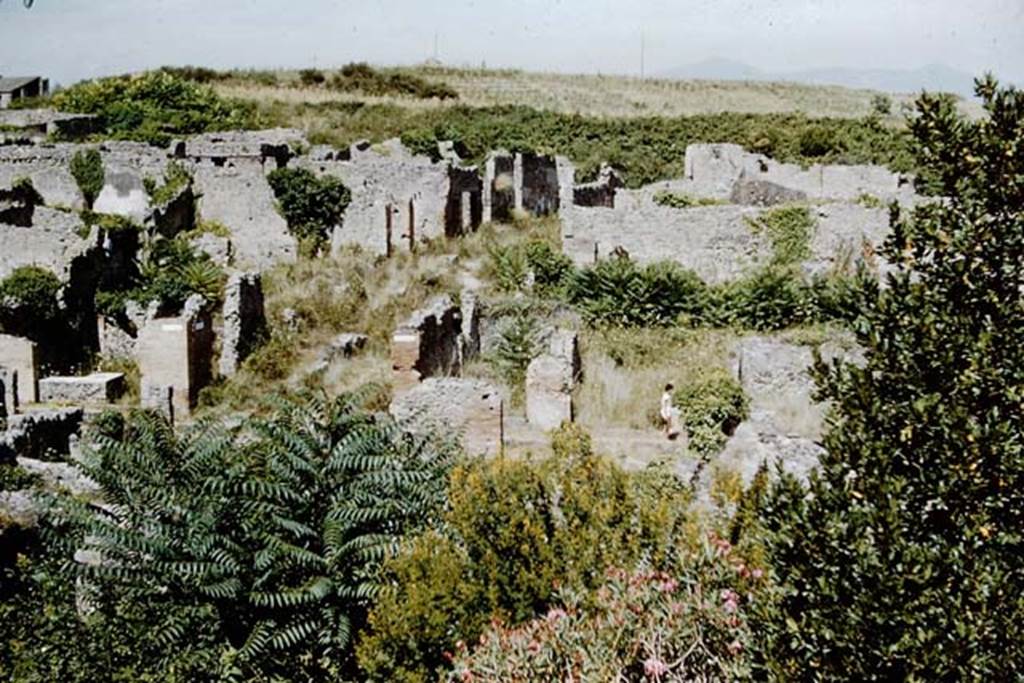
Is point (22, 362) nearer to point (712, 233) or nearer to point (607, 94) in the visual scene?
point (712, 233)

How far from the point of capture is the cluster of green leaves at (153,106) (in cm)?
3712

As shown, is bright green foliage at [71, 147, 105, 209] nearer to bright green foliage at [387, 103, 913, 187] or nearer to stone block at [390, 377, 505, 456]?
bright green foliage at [387, 103, 913, 187]

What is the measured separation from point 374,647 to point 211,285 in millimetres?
15156

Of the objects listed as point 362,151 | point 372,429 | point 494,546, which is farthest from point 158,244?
point 494,546

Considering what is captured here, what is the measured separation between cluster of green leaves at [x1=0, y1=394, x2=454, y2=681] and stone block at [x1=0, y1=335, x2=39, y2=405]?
30.0 ft

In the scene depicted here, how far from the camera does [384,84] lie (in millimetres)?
54781

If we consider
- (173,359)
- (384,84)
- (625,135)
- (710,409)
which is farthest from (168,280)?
(384,84)

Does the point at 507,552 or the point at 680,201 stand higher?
the point at 680,201

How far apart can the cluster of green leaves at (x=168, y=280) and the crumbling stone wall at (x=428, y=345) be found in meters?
5.30

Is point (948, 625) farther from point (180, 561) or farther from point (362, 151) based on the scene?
point (362, 151)

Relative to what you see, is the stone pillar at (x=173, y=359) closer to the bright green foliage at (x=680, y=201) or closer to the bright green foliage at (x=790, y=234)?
the bright green foliage at (x=680, y=201)

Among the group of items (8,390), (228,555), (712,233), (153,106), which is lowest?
(8,390)

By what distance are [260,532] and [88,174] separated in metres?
19.1

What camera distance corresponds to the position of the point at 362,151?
104ft
